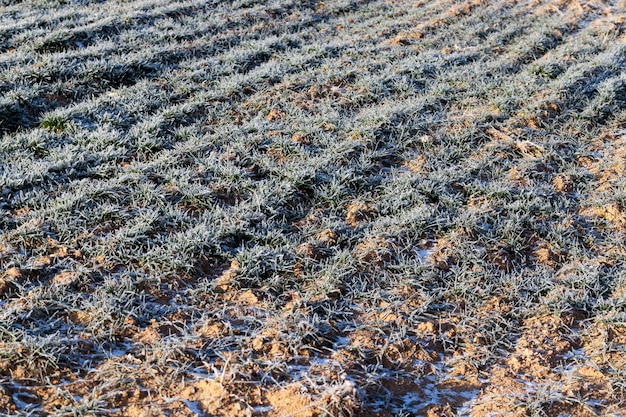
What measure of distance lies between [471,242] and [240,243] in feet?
5.43

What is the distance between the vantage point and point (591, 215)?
15.7 feet

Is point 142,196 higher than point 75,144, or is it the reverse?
point 75,144

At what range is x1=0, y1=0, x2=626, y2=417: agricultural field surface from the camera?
127 inches

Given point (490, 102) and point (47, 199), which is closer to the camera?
point (47, 199)

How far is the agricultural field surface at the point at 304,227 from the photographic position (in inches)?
127

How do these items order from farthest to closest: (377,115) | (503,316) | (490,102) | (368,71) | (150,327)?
1. (368,71)
2. (490,102)
3. (377,115)
4. (503,316)
5. (150,327)

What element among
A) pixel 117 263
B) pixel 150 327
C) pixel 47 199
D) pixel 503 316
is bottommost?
pixel 503 316

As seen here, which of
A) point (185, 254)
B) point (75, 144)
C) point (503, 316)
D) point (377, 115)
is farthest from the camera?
point (377, 115)

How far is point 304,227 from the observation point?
4.43 meters

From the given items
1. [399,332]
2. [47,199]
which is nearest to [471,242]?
[399,332]

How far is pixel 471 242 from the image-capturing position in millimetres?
4340

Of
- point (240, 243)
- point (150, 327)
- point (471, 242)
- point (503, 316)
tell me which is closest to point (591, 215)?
point (471, 242)

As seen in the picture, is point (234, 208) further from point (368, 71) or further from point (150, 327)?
point (368, 71)

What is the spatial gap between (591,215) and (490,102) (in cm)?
212
